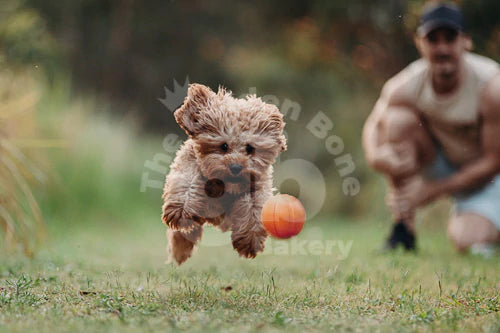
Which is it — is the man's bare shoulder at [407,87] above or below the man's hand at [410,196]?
above

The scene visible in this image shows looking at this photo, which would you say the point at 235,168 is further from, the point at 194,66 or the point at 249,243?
the point at 194,66

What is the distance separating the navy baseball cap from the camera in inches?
206

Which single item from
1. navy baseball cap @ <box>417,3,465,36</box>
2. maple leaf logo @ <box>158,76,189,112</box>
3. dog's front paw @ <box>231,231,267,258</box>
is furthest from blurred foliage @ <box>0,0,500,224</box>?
dog's front paw @ <box>231,231,267,258</box>

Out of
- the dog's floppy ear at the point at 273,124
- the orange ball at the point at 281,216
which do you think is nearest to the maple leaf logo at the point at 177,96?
the dog's floppy ear at the point at 273,124

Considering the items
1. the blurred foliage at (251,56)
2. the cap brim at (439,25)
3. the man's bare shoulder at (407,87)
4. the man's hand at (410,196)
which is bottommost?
the man's hand at (410,196)

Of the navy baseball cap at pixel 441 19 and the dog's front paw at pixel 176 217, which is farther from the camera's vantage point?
the navy baseball cap at pixel 441 19

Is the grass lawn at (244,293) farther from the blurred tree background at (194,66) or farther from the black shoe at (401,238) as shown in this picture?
the blurred tree background at (194,66)

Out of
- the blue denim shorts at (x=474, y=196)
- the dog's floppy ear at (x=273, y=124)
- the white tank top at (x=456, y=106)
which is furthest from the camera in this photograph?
the blue denim shorts at (x=474, y=196)

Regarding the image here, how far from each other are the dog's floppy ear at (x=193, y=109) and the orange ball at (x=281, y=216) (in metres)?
0.51

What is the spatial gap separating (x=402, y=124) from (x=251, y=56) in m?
7.67

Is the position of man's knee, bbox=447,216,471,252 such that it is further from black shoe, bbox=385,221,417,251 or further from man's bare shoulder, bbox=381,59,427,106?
man's bare shoulder, bbox=381,59,427,106

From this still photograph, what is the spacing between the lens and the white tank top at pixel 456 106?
536 centimetres

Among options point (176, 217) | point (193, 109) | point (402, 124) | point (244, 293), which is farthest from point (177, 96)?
point (402, 124)

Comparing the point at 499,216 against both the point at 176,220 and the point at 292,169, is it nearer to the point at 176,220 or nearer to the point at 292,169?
the point at 176,220
